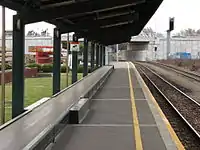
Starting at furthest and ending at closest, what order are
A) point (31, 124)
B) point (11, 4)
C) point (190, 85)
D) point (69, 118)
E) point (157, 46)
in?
point (157, 46)
point (190, 85)
point (69, 118)
point (11, 4)
point (31, 124)

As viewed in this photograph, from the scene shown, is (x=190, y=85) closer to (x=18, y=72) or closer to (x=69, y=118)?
(x=69, y=118)

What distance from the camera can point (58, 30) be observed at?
54.6 feet

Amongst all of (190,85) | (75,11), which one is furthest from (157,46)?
(75,11)

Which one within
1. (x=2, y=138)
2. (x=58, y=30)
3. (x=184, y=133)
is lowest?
(x=184, y=133)

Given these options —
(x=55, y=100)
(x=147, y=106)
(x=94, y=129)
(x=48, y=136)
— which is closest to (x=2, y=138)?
(x=48, y=136)

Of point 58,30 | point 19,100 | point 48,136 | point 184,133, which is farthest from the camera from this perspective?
point 58,30

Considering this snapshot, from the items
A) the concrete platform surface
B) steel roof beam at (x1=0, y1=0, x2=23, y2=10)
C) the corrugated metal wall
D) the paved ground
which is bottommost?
the paved ground

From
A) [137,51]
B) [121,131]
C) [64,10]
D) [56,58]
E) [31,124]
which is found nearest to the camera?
[31,124]

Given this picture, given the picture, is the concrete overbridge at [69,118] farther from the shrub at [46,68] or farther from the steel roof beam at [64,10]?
the shrub at [46,68]

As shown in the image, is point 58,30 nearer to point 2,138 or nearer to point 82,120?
point 82,120

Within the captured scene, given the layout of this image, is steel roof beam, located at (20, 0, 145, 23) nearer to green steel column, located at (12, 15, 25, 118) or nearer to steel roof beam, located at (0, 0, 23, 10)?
steel roof beam, located at (0, 0, 23, 10)

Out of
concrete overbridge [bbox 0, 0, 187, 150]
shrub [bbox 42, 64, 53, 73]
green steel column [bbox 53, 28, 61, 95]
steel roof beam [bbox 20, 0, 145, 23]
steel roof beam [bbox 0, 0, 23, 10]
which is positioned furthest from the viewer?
shrub [bbox 42, 64, 53, 73]

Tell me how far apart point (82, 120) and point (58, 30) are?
631cm

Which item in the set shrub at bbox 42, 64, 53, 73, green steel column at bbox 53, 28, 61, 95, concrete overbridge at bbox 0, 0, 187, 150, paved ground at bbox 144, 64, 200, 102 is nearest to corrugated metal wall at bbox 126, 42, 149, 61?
shrub at bbox 42, 64, 53, 73
